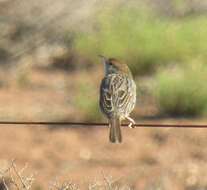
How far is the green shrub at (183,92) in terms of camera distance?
22453mm

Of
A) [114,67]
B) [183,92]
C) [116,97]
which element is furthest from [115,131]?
[183,92]

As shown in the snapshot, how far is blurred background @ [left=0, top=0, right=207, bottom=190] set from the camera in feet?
62.5

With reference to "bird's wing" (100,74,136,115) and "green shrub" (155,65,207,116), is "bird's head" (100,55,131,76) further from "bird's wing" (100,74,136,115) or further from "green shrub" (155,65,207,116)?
"green shrub" (155,65,207,116)

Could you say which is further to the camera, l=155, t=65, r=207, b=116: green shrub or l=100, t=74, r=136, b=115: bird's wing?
l=155, t=65, r=207, b=116: green shrub

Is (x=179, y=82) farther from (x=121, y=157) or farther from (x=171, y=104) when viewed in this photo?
(x=121, y=157)

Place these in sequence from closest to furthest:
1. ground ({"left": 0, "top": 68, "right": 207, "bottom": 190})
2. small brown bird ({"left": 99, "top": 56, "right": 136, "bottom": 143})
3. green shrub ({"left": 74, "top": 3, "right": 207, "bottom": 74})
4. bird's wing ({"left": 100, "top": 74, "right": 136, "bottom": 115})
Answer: small brown bird ({"left": 99, "top": 56, "right": 136, "bottom": 143}) → bird's wing ({"left": 100, "top": 74, "right": 136, "bottom": 115}) → ground ({"left": 0, "top": 68, "right": 207, "bottom": 190}) → green shrub ({"left": 74, "top": 3, "right": 207, "bottom": 74})

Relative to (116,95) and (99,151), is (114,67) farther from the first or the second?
(99,151)

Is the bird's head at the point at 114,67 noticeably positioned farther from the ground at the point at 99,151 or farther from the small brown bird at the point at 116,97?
the ground at the point at 99,151

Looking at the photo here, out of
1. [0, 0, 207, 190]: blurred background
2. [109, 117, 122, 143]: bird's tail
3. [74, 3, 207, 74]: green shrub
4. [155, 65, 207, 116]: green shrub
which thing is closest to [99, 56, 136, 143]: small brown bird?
[109, 117, 122, 143]: bird's tail

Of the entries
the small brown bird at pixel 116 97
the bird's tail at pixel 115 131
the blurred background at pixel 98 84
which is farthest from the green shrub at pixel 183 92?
the bird's tail at pixel 115 131

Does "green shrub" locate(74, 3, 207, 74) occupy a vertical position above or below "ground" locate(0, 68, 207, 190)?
above

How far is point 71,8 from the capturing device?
96.4 feet

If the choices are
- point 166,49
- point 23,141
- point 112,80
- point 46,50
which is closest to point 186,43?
point 166,49

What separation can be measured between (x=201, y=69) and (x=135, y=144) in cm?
415
